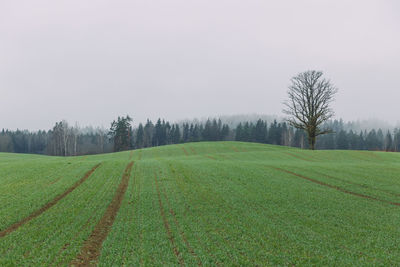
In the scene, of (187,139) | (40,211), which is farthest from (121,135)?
(40,211)

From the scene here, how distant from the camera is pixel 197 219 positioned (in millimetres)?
10078

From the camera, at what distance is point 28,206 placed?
11555mm

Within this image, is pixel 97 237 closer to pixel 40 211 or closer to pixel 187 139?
pixel 40 211

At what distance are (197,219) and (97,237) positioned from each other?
4.24m

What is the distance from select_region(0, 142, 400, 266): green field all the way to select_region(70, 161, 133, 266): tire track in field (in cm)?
4

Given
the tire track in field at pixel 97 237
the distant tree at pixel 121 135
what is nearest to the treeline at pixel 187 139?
the distant tree at pixel 121 135

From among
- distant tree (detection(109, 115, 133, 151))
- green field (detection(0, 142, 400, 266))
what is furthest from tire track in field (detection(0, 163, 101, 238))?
distant tree (detection(109, 115, 133, 151))

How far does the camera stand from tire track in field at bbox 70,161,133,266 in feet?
22.8

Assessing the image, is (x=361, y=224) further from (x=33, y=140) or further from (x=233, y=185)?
(x=33, y=140)

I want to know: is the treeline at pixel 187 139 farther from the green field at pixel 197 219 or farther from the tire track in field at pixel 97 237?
the tire track in field at pixel 97 237

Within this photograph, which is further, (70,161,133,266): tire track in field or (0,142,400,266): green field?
(0,142,400,266): green field

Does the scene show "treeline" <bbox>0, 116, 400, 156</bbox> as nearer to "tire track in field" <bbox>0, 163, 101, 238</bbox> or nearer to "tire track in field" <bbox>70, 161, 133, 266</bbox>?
"tire track in field" <bbox>0, 163, 101, 238</bbox>

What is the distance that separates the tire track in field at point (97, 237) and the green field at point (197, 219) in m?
0.04

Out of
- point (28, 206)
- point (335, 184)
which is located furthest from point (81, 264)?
point (335, 184)
